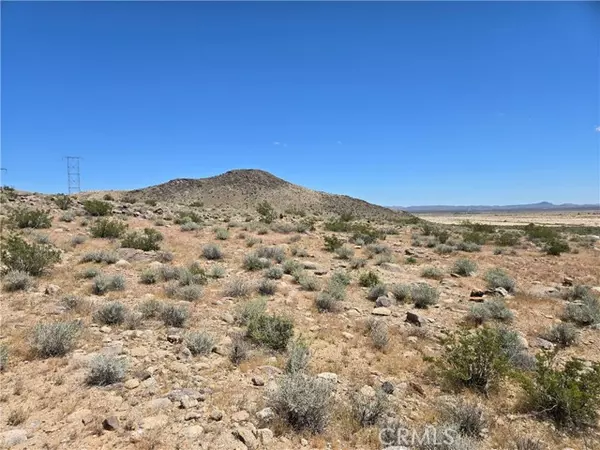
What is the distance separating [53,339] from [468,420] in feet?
16.9

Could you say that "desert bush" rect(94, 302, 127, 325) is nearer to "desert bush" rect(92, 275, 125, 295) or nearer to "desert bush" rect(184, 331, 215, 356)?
"desert bush" rect(184, 331, 215, 356)

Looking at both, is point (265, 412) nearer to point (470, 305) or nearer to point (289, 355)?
point (289, 355)

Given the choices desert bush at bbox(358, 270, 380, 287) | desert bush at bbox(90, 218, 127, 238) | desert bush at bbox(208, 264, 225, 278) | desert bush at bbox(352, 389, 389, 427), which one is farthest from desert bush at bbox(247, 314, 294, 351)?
desert bush at bbox(90, 218, 127, 238)

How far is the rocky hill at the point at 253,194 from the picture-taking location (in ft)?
182

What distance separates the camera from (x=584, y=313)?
7.44 m

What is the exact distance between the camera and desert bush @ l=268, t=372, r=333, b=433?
12.1ft

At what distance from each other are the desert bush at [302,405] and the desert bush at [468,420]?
1.29m

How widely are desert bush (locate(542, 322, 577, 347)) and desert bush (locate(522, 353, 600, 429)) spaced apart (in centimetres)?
227

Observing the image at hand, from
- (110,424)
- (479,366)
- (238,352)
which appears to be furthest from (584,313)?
(110,424)

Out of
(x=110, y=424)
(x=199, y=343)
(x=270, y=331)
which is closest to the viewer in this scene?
(x=110, y=424)

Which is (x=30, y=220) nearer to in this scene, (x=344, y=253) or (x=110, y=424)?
(x=344, y=253)

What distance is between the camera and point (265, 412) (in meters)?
3.83

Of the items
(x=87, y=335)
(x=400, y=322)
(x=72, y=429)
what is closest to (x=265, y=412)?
(x=72, y=429)

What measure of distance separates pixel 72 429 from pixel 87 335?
2222 mm
